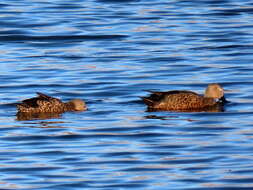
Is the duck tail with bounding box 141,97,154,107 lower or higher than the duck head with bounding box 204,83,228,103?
lower

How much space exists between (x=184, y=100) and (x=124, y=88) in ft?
6.07

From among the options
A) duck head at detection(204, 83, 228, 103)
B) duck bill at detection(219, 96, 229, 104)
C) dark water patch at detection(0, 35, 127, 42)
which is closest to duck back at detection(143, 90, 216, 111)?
duck head at detection(204, 83, 228, 103)

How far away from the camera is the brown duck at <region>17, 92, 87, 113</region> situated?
15.3m

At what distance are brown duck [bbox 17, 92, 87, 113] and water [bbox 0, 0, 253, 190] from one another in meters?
0.17

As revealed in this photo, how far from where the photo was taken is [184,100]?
15.6 m

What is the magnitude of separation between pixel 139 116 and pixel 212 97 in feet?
4.32

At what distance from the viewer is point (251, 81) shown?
57.3ft

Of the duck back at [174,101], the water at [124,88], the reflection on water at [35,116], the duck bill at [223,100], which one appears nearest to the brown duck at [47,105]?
the reflection on water at [35,116]

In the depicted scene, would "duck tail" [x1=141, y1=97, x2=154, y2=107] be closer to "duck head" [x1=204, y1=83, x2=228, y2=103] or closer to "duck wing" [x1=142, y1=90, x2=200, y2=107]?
"duck wing" [x1=142, y1=90, x2=200, y2=107]

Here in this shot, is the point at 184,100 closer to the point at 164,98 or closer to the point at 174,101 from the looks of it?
the point at 174,101

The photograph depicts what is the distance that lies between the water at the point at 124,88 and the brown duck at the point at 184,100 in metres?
0.25

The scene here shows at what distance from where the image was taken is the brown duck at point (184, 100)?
614 inches

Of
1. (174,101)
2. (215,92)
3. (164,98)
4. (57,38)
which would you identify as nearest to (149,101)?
(164,98)

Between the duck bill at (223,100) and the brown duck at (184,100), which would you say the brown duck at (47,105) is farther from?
the duck bill at (223,100)
